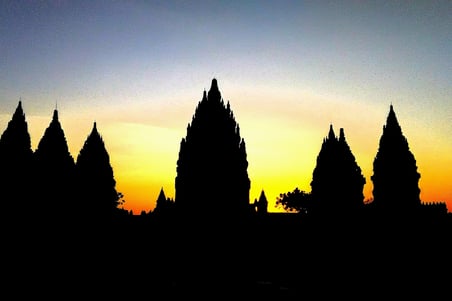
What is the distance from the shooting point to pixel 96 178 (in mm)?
37969

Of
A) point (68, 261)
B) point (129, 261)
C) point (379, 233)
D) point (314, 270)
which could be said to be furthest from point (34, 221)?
point (379, 233)

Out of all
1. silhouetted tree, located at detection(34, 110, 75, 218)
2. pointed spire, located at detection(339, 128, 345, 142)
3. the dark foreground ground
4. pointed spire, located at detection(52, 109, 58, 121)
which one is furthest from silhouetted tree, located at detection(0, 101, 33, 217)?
pointed spire, located at detection(339, 128, 345, 142)

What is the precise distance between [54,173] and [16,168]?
3028mm

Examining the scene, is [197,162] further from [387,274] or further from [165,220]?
[387,274]

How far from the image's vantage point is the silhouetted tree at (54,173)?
31.2m

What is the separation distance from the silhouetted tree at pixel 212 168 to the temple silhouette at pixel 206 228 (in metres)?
0.09

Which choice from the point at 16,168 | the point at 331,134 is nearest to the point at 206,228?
the point at 16,168

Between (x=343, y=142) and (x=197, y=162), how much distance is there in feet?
65.4

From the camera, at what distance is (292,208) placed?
95.8 meters

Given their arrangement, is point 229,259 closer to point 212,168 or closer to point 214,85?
point 212,168

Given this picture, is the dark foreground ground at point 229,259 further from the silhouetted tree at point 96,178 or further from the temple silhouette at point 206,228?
the silhouetted tree at point 96,178

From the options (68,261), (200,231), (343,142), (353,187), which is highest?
(343,142)

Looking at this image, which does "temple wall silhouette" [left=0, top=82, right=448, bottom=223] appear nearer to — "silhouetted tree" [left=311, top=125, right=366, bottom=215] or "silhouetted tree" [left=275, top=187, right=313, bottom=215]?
"silhouetted tree" [left=311, top=125, right=366, bottom=215]

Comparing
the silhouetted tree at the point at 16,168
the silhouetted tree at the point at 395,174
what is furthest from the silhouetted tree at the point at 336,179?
the silhouetted tree at the point at 16,168
